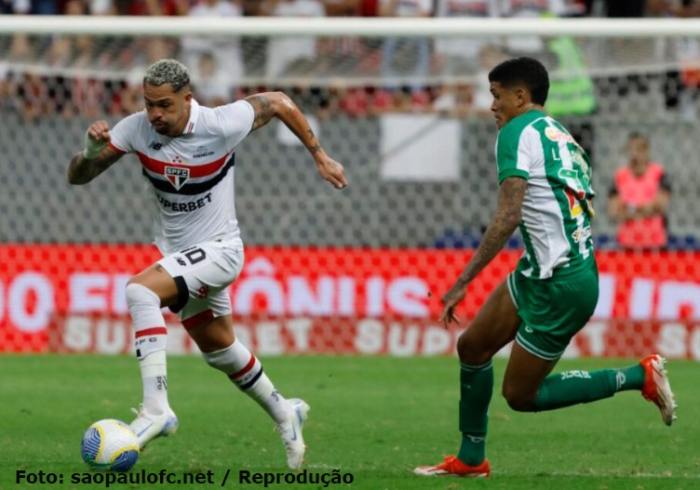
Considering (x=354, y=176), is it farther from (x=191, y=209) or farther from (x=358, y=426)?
(x=191, y=209)

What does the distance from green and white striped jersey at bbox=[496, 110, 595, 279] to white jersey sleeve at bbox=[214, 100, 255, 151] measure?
1568 mm

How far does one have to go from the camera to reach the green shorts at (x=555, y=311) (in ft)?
23.0

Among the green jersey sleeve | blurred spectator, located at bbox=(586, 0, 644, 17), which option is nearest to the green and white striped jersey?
the green jersey sleeve

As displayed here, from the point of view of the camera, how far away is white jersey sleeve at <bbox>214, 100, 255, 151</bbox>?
24.6 ft

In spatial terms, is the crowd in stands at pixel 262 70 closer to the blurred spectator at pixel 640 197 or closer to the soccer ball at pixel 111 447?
the blurred spectator at pixel 640 197

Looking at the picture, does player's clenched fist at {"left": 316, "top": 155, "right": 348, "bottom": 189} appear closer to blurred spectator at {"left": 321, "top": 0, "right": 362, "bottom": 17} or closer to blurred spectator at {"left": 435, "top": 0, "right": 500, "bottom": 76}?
blurred spectator at {"left": 435, "top": 0, "right": 500, "bottom": 76}

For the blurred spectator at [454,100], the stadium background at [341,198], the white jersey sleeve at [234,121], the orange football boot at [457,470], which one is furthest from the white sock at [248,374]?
the blurred spectator at [454,100]

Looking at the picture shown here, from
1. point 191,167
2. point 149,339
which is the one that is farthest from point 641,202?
point 149,339

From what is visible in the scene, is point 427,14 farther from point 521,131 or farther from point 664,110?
point 521,131

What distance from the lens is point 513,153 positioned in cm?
682

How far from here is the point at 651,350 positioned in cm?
1357

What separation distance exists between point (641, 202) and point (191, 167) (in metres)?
7.98

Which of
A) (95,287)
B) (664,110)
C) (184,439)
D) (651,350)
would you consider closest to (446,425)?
(184,439)

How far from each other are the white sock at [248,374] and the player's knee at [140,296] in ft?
2.74
